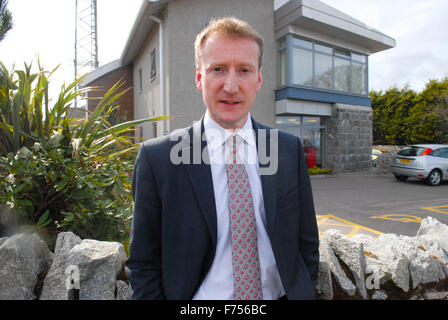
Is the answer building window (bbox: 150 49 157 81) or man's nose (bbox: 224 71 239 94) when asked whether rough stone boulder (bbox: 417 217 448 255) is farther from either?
building window (bbox: 150 49 157 81)

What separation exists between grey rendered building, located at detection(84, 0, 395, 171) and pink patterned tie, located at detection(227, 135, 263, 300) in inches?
350

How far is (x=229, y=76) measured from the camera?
4.14ft

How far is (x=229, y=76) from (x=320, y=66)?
41.7 ft

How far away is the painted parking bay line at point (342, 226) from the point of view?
4816 millimetres

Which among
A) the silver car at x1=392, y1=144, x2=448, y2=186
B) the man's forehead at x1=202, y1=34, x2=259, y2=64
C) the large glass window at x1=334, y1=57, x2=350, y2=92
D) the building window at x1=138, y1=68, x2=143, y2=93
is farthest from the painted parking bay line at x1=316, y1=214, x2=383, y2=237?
the building window at x1=138, y1=68, x2=143, y2=93

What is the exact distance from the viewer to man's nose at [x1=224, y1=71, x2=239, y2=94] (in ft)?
4.09

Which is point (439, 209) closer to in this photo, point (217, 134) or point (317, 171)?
point (317, 171)

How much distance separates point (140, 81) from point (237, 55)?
48.1ft

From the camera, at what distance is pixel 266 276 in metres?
1.27

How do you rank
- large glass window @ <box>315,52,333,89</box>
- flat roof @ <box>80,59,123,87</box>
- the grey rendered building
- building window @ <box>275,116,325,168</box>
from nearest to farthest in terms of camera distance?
the grey rendered building
building window @ <box>275,116,325,168</box>
large glass window @ <box>315,52,333,89</box>
flat roof @ <box>80,59,123,87</box>

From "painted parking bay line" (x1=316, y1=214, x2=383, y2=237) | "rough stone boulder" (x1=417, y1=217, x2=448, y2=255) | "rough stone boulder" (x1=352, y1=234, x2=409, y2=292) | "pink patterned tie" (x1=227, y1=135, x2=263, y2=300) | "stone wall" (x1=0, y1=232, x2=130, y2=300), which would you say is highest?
"pink patterned tie" (x1=227, y1=135, x2=263, y2=300)

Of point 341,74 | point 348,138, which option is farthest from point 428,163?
point 341,74

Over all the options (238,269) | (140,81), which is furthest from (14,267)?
(140,81)

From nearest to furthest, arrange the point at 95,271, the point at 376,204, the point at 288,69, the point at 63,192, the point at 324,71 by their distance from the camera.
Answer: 1. the point at 95,271
2. the point at 63,192
3. the point at 376,204
4. the point at 288,69
5. the point at 324,71
